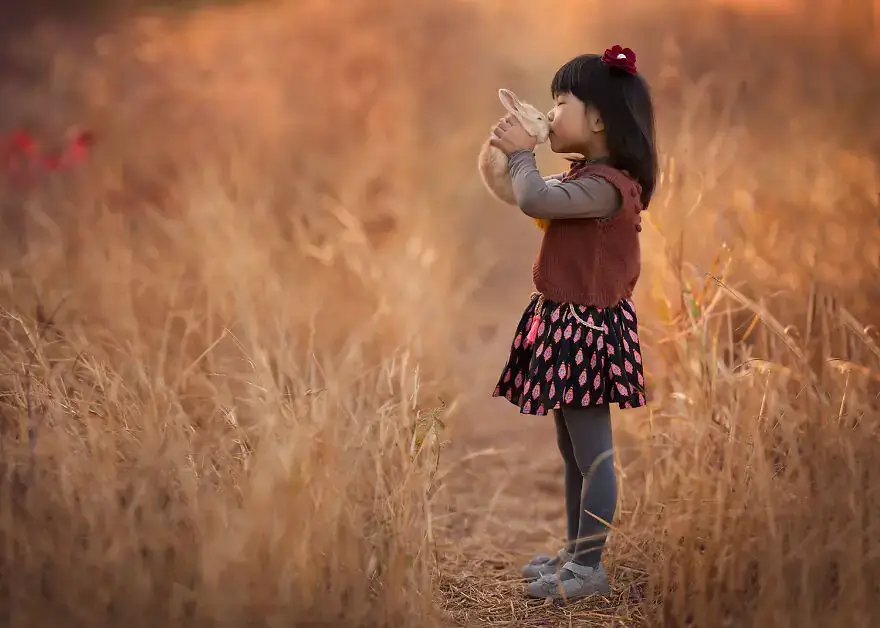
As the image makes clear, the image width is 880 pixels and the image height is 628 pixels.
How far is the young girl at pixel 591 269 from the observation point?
1.54 m

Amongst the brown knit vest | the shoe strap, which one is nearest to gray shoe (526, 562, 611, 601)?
the shoe strap

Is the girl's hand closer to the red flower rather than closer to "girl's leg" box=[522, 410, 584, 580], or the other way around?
"girl's leg" box=[522, 410, 584, 580]

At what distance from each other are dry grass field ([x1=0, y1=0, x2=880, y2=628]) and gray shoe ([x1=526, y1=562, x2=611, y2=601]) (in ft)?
0.10

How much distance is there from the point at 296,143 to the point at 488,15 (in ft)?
5.11

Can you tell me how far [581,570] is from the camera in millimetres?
1598

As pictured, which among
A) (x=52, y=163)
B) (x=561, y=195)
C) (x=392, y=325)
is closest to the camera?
(x=561, y=195)

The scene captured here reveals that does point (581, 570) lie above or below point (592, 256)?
below

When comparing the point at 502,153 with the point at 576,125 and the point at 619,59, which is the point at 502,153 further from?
the point at 619,59

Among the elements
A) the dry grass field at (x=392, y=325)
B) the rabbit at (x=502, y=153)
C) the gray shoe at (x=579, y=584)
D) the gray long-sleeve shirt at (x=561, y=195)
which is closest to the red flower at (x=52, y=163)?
the dry grass field at (x=392, y=325)

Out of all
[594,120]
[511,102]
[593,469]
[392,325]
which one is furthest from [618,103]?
[392,325]

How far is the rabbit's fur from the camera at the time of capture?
158 cm

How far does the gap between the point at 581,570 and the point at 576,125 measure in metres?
0.72

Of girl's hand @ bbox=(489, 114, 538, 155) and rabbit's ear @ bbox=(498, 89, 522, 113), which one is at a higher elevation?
rabbit's ear @ bbox=(498, 89, 522, 113)

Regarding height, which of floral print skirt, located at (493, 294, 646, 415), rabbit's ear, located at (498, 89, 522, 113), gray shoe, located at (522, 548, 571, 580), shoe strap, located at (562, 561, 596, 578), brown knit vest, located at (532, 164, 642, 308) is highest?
→ rabbit's ear, located at (498, 89, 522, 113)
